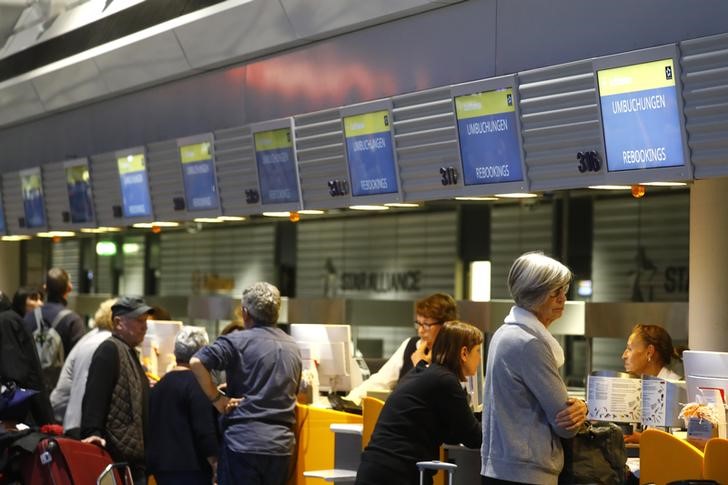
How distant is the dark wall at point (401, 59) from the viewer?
6176 mm

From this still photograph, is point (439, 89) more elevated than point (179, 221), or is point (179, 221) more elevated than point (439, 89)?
point (439, 89)

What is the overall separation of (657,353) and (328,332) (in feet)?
6.45

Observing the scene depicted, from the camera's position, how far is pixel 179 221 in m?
10.3

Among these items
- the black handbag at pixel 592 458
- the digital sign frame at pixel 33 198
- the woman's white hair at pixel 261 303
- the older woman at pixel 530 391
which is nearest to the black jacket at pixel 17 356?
the woman's white hair at pixel 261 303

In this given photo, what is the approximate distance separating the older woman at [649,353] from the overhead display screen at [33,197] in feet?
23.7

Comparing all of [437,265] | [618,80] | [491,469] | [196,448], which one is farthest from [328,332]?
[437,265]

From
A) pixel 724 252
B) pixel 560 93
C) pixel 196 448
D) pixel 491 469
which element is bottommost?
pixel 196 448

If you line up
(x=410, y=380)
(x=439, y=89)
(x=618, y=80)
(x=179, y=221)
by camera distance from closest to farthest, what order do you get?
(x=410, y=380) → (x=618, y=80) → (x=439, y=89) → (x=179, y=221)

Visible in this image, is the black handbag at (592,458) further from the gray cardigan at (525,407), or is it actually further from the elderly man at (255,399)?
the elderly man at (255,399)

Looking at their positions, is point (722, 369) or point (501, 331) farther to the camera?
point (722, 369)

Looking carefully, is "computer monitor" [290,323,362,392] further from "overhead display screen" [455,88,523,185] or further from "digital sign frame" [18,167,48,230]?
"digital sign frame" [18,167,48,230]

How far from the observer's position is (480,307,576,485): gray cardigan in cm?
415

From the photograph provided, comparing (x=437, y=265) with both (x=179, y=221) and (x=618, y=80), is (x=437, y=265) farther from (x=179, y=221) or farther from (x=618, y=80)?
(x=618, y=80)

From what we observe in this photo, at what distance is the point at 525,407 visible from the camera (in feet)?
13.8
